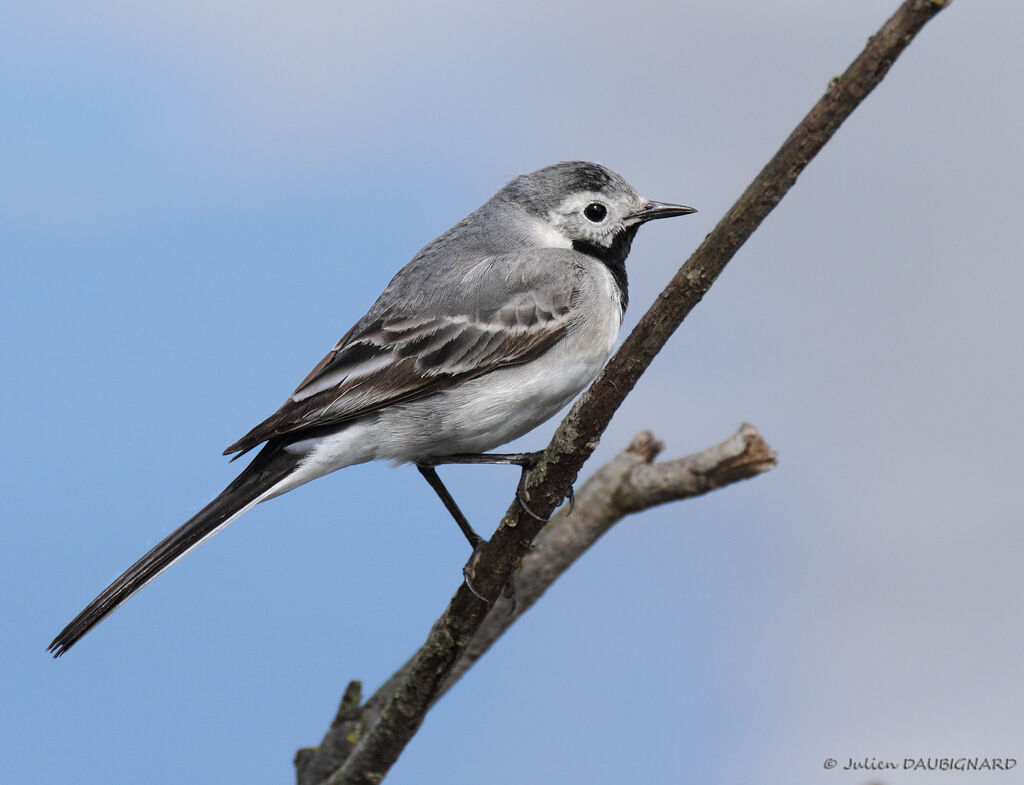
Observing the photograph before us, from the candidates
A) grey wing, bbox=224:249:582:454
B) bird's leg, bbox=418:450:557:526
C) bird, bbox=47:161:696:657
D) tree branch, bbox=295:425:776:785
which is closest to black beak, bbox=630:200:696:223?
bird, bbox=47:161:696:657

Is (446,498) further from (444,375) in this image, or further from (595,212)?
(595,212)

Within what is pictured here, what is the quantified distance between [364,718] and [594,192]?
11.3ft

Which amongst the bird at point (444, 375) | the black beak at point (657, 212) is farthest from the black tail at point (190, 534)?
the black beak at point (657, 212)

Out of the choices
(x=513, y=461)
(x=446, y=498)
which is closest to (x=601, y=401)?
(x=513, y=461)

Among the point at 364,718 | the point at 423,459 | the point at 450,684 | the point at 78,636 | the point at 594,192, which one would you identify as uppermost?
the point at 594,192

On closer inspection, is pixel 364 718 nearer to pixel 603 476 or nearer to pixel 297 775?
pixel 297 775

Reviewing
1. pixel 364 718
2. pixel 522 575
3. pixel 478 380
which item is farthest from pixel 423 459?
pixel 364 718

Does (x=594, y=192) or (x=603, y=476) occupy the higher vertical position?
(x=594, y=192)

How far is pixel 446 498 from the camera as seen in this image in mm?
5777

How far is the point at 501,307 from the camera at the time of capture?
16.7 feet

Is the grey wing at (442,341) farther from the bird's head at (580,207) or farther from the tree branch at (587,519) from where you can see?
the tree branch at (587,519)

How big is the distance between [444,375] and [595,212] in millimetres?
1561

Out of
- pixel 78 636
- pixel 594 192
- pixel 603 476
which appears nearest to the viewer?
pixel 78 636

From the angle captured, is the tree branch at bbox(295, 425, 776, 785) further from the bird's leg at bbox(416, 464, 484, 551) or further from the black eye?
the black eye
